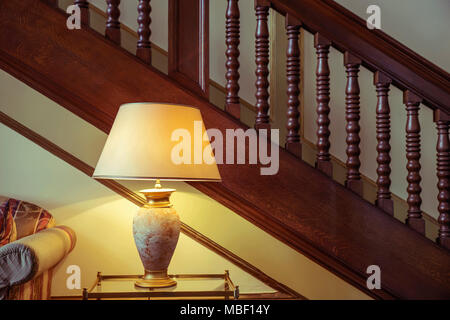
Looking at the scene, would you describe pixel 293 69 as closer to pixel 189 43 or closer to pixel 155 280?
pixel 189 43

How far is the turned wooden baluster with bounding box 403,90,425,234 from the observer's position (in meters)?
1.57

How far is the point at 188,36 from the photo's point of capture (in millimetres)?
1646

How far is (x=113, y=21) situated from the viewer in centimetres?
164

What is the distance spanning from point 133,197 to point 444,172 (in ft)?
4.66

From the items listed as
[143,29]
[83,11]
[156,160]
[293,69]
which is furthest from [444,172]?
[83,11]

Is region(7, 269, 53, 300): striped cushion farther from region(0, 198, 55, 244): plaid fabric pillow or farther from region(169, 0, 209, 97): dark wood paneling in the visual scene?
region(169, 0, 209, 97): dark wood paneling

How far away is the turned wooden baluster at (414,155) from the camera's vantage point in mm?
1574

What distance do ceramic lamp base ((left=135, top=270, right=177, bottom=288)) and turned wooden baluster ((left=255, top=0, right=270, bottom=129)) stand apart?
2.24 feet

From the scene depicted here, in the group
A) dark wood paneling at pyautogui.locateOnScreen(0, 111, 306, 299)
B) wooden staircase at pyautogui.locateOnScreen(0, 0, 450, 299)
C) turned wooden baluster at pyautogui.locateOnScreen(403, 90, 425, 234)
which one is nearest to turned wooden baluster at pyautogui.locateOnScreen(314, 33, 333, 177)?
wooden staircase at pyautogui.locateOnScreen(0, 0, 450, 299)

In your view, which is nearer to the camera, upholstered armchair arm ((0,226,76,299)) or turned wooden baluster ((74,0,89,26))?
upholstered armchair arm ((0,226,76,299))

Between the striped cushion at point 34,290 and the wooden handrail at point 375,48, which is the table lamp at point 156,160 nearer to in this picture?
the striped cushion at point 34,290

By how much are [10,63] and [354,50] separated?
1.38m

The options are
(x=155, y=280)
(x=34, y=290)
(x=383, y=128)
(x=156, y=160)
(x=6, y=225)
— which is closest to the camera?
(x=156, y=160)
